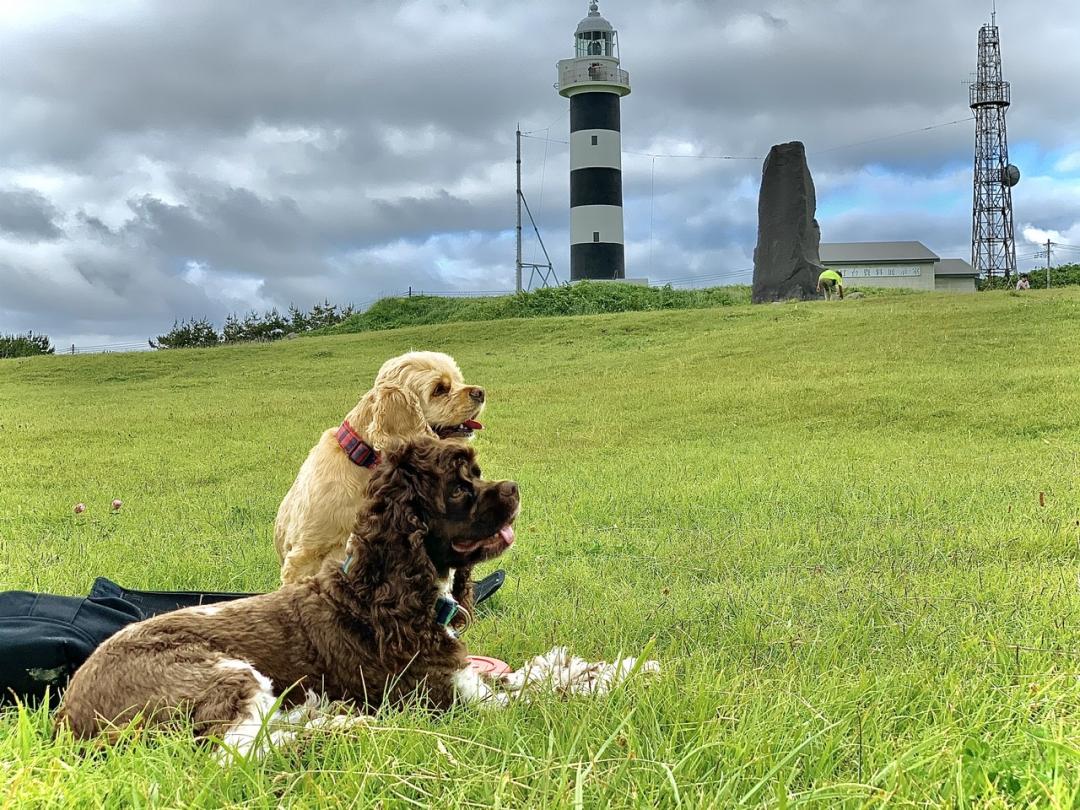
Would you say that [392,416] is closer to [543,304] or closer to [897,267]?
[543,304]

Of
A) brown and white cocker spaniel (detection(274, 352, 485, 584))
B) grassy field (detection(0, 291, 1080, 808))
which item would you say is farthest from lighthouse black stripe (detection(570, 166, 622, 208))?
brown and white cocker spaniel (detection(274, 352, 485, 584))

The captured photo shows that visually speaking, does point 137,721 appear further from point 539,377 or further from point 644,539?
point 539,377

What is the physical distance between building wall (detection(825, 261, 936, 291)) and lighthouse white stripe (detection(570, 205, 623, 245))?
27923mm

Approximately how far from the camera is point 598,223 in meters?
41.7

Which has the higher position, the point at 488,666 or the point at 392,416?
the point at 392,416

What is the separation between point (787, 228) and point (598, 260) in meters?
12.8

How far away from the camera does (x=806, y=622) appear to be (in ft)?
15.6

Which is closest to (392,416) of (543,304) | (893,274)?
(543,304)

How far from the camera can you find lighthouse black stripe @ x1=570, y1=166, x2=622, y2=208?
4159cm

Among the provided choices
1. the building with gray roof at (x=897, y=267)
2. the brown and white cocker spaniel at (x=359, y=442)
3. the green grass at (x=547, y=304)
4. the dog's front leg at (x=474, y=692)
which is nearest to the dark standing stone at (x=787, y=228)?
the green grass at (x=547, y=304)

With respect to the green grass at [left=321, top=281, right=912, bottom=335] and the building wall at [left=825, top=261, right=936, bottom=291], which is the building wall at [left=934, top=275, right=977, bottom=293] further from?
the green grass at [left=321, top=281, right=912, bottom=335]

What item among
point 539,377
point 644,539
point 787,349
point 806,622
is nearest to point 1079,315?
point 787,349

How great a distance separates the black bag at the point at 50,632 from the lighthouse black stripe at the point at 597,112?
40.2 m

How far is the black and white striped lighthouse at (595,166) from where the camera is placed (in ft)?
137
